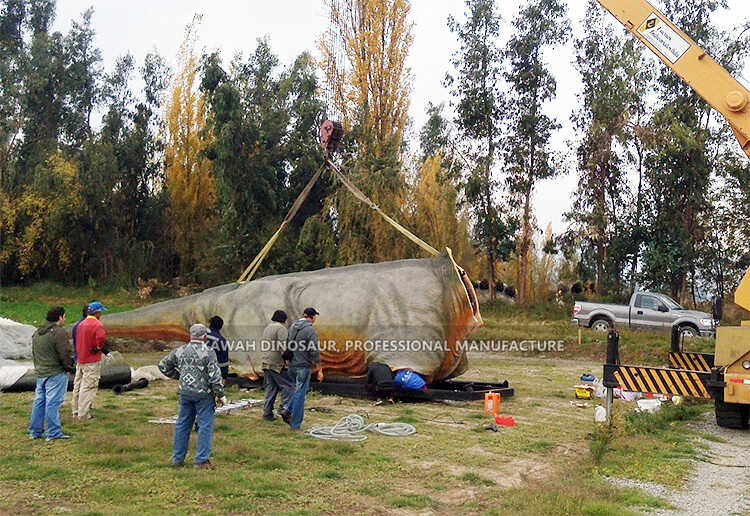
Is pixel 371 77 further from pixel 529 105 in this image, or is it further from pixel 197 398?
pixel 197 398

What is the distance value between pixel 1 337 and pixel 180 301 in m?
5.22

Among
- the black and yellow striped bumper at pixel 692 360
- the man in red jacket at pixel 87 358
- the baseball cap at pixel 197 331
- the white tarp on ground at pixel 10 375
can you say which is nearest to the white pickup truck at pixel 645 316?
the black and yellow striped bumper at pixel 692 360

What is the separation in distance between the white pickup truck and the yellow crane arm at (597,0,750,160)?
13.2m

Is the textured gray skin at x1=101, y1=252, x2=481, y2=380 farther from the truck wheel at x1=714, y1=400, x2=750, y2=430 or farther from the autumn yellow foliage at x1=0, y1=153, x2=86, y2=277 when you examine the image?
the autumn yellow foliage at x1=0, y1=153, x2=86, y2=277

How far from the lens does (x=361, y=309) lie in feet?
42.7

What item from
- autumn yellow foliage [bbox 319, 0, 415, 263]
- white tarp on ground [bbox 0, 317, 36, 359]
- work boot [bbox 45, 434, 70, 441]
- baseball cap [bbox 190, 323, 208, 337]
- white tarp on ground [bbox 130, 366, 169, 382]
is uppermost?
autumn yellow foliage [bbox 319, 0, 415, 263]

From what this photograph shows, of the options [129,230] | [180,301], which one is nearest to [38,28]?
[129,230]

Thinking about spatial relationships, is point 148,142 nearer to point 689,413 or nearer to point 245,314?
point 245,314

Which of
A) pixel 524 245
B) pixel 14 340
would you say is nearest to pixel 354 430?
pixel 14 340

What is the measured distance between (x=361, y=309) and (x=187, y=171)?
25781 millimetres

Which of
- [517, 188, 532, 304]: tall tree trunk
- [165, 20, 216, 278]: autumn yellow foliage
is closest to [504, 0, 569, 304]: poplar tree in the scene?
[517, 188, 532, 304]: tall tree trunk

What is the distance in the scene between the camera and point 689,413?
12047 millimetres

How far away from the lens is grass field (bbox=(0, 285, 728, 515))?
6.51 metres

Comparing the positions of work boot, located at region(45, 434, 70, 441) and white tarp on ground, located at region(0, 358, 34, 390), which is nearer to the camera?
work boot, located at region(45, 434, 70, 441)
